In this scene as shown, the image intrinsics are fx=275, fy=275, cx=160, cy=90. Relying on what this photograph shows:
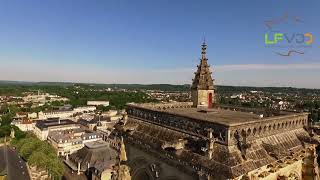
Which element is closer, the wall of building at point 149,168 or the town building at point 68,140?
the wall of building at point 149,168

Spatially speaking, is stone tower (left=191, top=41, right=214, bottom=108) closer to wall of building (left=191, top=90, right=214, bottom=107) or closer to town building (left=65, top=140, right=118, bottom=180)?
wall of building (left=191, top=90, right=214, bottom=107)

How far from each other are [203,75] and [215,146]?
10.8 meters

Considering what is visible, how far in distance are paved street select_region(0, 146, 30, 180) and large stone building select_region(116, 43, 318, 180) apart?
58701 millimetres

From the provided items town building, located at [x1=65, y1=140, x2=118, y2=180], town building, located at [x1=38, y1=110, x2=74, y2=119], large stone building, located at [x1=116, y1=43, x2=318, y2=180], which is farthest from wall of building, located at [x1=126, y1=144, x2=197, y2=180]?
town building, located at [x1=38, y1=110, x2=74, y2=119]

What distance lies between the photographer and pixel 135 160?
2248 cm

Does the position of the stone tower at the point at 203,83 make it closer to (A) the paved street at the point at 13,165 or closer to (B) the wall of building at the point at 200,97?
(B) the wall of building at the point at 200,97

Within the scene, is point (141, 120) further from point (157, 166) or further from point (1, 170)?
point (1, 170)

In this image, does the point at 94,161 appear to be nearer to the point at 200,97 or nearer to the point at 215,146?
the point at 200,97

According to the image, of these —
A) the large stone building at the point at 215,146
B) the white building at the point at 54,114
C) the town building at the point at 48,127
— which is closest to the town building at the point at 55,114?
the white building at the point at 54,114

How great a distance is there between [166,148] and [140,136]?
152 inches

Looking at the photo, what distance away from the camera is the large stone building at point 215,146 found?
15266 millimetres

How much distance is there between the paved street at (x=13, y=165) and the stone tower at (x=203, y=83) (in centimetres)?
6050

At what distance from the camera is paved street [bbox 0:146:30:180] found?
2744 inches

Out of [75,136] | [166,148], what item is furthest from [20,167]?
[166,148]
